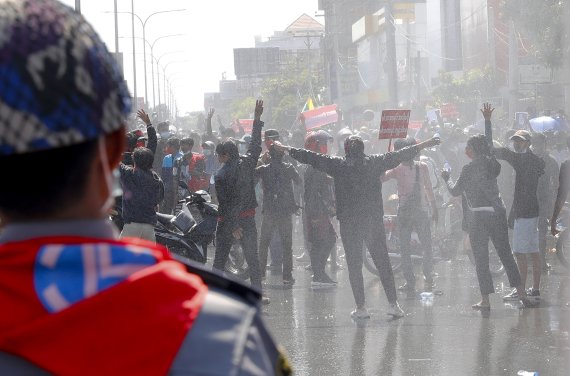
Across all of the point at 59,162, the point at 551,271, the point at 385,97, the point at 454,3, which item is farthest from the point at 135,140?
the point at 454,3

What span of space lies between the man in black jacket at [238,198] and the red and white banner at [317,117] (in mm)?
14966

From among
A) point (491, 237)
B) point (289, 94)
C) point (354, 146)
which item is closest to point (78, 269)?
point (354, 146)

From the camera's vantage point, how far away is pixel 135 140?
12367 millimetres

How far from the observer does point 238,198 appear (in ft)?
A: 39.2

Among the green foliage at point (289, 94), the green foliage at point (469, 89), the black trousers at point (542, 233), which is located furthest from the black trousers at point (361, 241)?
the green foliage at point (289, 94)

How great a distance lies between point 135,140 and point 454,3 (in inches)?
2838

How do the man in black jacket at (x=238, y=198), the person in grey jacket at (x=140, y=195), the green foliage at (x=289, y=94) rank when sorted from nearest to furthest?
the person in grey jacket at (x=140, y=195) < the man in black jacket at (x=238, y=198) < the green foliage at (x=289, y=94)

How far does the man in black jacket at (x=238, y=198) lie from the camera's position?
1173 centimetres

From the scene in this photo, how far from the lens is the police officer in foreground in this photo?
5.05 feet

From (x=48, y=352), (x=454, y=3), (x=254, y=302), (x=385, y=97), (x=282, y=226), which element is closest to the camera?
(x=48, y=352)

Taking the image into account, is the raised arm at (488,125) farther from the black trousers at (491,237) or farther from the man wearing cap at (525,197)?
the black trousers at (491,237)

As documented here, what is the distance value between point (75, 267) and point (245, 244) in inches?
413

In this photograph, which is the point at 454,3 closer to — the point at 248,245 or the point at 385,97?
the point at 385,97

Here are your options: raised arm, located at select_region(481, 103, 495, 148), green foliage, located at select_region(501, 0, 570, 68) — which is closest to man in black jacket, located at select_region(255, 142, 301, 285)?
raised arm, located at select_region(481, 103, 495, 148)
